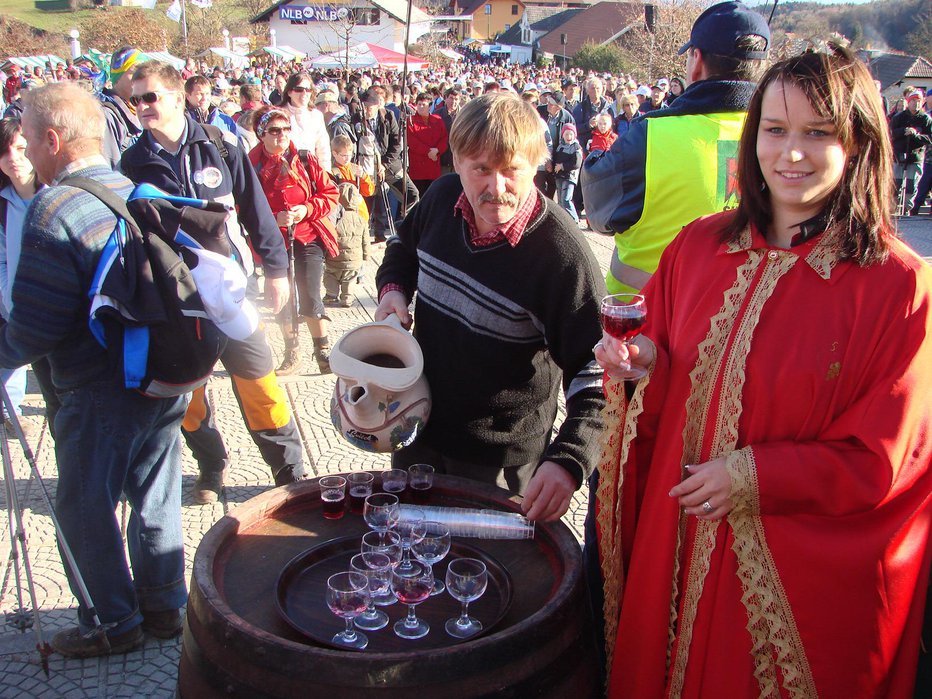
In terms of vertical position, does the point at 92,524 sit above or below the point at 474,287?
below

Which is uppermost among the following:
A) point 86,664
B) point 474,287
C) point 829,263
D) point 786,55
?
point 786,55

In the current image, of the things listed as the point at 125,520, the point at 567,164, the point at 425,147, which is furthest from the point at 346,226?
the point at 567,164

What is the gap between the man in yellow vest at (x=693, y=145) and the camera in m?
2.93

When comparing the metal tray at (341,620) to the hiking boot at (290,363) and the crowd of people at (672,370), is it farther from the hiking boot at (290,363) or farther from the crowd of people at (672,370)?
the hiking boot at (290,363)

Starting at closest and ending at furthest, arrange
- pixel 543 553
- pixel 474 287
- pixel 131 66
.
A: pixel 543 553 < pixel 474 287 < pixel 131 66

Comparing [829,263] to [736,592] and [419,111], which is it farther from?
[419,111]

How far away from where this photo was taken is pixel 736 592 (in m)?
1.92

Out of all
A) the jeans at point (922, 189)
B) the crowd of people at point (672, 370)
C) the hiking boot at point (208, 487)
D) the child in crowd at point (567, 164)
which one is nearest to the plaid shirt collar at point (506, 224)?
the crowd of people at point (672, 370)

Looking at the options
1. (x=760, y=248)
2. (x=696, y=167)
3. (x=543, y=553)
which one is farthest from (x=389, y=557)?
(x=696, y=167)

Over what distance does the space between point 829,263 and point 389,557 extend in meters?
1.26

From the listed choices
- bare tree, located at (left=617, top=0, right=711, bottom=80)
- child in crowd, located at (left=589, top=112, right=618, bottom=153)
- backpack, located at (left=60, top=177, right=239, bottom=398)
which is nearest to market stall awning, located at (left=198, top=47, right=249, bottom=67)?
bare tree, located at (left=617, top=0, right=711, bottom=80)

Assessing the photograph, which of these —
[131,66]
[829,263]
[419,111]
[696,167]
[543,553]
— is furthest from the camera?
[419,111]

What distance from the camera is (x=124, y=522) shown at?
398 centimetres

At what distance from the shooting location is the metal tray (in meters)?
1.91
